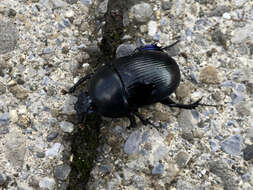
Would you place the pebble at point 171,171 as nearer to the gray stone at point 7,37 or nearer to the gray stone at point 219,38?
the gray stone at point 219,38

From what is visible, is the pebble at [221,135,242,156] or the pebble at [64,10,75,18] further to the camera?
the pebble at [64,10,75,18]

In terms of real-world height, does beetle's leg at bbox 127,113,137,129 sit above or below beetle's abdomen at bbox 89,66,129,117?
below

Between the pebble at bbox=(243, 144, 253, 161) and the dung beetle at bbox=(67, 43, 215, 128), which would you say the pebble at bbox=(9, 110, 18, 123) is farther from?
the pebble at bbox=(243, 144, 253, 161)

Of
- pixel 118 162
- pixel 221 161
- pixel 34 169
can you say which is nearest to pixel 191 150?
pixel 221 161

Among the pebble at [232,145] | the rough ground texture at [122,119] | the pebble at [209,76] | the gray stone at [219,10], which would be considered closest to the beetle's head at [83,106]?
the rough ground texture at [122,119]

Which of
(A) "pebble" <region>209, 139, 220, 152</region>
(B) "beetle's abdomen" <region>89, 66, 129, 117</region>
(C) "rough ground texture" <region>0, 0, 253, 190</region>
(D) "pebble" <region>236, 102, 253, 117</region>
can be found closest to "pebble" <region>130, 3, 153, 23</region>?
(C) "rough ground texture" <region>0, 0, 253, 190</region>

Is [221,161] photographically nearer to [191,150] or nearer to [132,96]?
[191,150]
